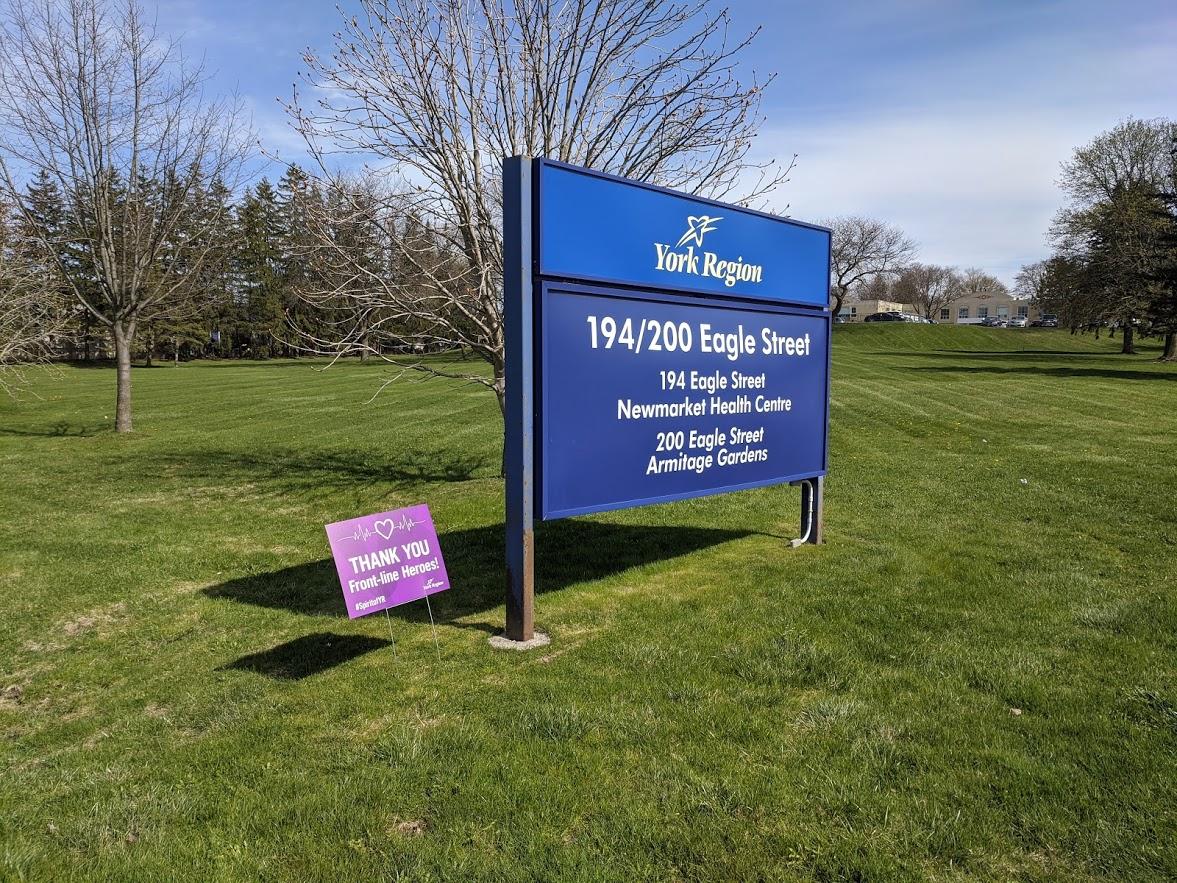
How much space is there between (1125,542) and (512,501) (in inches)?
231

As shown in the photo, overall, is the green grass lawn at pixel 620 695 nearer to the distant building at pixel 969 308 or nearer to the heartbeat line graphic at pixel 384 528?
the heartbeat line graphic at pixel 384 528

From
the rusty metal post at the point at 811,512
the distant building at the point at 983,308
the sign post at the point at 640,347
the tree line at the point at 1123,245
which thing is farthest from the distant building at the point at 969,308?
the sign post at the point at 640,347

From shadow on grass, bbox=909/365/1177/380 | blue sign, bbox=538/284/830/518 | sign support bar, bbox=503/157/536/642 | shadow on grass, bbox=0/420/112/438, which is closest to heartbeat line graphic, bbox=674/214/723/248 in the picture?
blue sign, bbox=538/284/830/518

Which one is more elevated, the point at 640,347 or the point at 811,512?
the point at 640,347

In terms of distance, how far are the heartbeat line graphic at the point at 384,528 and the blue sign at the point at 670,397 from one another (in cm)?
86

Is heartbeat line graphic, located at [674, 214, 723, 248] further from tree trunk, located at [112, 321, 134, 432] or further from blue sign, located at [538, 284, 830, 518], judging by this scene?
tree trunk, located at [112, 321, 134, 432]

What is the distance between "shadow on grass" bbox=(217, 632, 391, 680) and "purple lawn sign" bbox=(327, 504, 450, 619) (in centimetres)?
50

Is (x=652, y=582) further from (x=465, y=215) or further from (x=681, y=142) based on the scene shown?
(x=681, y=142)

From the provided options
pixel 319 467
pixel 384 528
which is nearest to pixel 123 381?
pixel 319 467

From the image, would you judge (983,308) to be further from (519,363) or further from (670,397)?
(519,363)

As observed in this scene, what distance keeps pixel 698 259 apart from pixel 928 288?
5222 inches

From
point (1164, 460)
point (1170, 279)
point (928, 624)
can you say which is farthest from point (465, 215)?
point (1170, 279)

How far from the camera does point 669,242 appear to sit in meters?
5.49

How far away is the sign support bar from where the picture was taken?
4.59 meters
